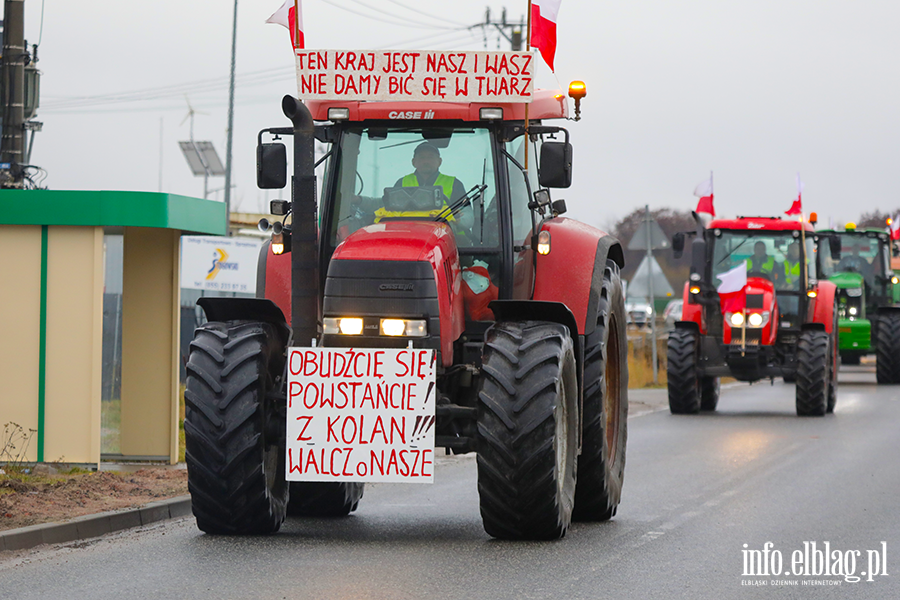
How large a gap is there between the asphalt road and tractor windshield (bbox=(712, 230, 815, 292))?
341 inches

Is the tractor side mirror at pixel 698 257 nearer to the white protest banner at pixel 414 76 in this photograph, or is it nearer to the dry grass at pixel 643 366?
the dry grass at pixel 643 366

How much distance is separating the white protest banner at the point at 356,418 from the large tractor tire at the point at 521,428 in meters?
0.35

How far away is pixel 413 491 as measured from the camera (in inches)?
492

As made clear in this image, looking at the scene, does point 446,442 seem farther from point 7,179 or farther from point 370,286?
point 7,179

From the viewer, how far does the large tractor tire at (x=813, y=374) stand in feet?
69.3

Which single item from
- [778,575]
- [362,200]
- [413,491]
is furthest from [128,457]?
[778,575]

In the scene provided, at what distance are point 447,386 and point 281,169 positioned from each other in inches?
70.4

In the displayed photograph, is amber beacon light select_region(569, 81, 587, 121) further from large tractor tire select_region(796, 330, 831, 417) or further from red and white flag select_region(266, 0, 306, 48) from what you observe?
large tractor tire select_region(796, 330, 831, 417)

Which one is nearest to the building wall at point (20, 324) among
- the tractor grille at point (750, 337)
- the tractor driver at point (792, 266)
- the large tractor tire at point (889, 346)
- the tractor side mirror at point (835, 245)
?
the tractor grille at point (750, 337)

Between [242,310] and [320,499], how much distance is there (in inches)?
69.3

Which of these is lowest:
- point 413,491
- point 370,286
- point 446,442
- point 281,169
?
point 413,491

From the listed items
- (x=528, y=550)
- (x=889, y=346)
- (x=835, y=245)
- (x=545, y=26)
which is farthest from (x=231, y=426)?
(x=889, y=346)

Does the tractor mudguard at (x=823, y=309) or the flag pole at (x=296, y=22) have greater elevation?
the flag pole at (x=296, y=22)

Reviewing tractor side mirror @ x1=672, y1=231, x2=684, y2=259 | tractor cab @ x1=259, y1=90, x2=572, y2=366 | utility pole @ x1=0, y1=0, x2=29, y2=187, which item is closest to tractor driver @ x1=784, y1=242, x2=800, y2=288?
tractor side mirror @ x1=672, y1=231, x2=684, y2=259
